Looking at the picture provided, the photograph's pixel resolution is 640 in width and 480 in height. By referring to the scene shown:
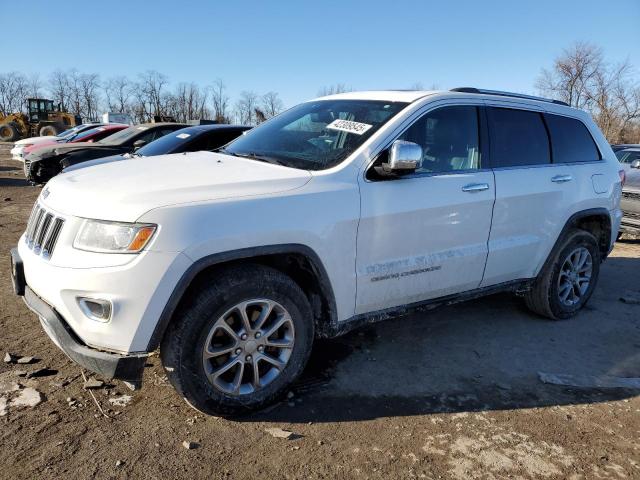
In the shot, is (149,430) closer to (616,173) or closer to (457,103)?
(457,103)

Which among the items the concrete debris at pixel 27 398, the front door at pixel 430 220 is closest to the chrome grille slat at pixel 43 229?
the concrete debris at pixel 27 398

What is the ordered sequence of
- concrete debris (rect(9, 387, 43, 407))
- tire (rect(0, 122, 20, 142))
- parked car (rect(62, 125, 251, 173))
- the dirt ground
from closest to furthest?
the dirt ground < concrete debris (rect(9, 387, 43, 407)) < parked car (rect(62, 125, 251, 173)) < tire (rect(0, 122, 20, 142))

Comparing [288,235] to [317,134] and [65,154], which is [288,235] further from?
[65,154]

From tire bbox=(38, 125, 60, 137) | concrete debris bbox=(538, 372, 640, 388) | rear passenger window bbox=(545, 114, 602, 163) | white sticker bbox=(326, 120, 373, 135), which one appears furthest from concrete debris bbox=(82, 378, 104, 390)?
tire bbox=(38, 125, 60, 137)

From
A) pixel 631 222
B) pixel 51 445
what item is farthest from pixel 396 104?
pixel 631 222

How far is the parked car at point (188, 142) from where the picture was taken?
7.37 m

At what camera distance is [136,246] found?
2438 mm

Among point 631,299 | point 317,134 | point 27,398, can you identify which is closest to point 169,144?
point 317,134

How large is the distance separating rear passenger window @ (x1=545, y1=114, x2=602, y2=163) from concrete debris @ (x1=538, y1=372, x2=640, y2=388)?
1810mm

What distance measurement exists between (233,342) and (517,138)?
2818 mm

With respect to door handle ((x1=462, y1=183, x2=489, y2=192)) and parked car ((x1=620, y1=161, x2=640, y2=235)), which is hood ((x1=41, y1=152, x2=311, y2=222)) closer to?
door handle ((x1=462, y1=183, x2=489, y2=192))

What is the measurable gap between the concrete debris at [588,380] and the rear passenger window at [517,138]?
1.61 m

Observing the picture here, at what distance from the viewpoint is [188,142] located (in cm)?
754

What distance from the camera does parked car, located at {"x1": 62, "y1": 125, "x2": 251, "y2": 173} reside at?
7.37 m
